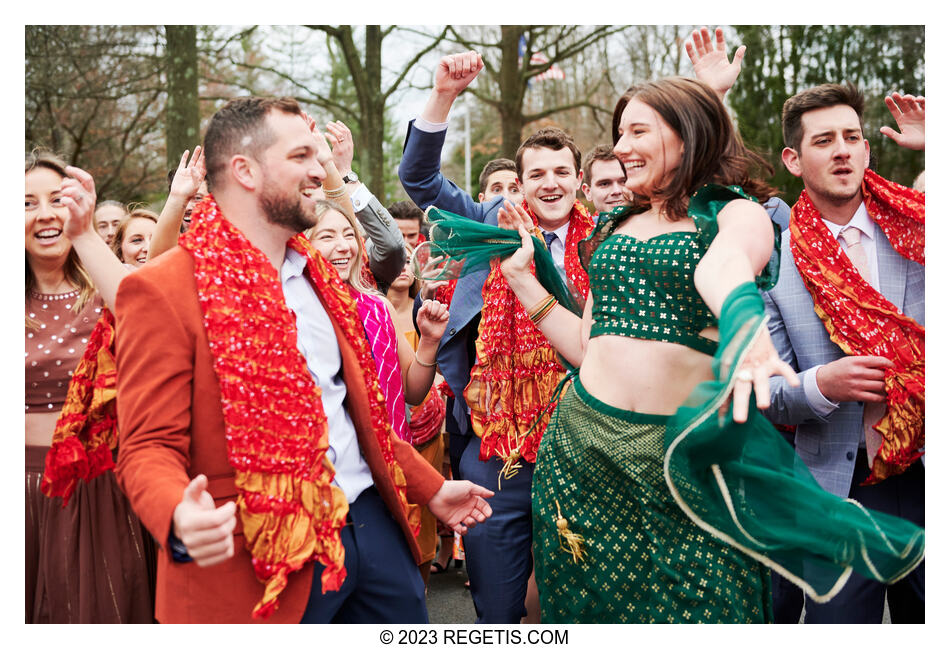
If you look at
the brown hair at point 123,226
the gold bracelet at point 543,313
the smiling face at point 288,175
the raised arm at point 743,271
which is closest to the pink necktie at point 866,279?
the raised arm at point 743,271

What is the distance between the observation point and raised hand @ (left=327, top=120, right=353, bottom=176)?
14.4 feet

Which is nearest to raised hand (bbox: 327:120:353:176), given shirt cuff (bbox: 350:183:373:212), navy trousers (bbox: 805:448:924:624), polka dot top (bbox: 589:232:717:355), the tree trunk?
shirt cuff (bbox: 350:183:373:212)

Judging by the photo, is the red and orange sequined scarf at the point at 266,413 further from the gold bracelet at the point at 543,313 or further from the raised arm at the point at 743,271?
the raised arm at the point at 743,271

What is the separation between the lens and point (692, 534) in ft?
8.36

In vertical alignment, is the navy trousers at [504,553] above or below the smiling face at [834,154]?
below

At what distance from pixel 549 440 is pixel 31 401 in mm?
2031

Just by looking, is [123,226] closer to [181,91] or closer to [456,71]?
[456,71]

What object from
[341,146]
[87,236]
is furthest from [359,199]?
[87,236]

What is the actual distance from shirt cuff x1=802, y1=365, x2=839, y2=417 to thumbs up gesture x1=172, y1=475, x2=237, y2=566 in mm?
2091

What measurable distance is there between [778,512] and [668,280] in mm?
710

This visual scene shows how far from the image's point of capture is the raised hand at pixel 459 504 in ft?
9.29

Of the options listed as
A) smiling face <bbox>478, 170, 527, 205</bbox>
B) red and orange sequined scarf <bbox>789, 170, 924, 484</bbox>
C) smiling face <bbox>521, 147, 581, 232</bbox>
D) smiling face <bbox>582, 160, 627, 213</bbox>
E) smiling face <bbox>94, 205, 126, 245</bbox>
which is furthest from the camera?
smiling face <bbox>478, 170, 527, 205</bbox>

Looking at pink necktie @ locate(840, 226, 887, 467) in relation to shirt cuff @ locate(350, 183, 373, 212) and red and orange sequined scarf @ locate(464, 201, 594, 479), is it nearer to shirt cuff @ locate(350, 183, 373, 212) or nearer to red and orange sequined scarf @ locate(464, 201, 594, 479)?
red and orange sequined scarf @ locate(464, 201, 594, 479)

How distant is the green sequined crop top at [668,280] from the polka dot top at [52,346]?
7.01 feet
